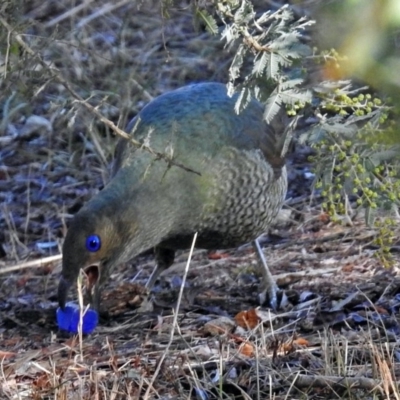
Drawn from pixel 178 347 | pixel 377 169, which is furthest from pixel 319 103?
pixel 178 347

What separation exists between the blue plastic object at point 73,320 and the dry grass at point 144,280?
9 centimetres

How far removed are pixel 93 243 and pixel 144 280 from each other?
167cm

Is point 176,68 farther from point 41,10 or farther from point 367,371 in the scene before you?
point 367,371

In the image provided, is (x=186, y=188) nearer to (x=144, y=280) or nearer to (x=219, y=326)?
(x=219, y=326)

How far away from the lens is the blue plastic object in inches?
180

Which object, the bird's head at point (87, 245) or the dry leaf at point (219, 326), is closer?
the bird's head at point (87, 245)

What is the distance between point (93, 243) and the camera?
429cm

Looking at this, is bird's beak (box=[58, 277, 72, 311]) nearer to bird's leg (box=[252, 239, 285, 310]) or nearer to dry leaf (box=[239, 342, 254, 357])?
dry leaf (box=[239, 342, 254, 357])

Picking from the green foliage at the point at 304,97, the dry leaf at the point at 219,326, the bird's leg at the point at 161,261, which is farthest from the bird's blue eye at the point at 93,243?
the green foliage at the point at 304,97

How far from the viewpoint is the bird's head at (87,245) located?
4.25 meters

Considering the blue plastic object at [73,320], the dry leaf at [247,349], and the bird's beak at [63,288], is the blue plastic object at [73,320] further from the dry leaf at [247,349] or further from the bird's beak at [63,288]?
→ the dry leaf at [247,349]

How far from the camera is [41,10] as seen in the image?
10539 millimetres

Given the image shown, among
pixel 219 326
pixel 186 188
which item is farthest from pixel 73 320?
pixel 186 188

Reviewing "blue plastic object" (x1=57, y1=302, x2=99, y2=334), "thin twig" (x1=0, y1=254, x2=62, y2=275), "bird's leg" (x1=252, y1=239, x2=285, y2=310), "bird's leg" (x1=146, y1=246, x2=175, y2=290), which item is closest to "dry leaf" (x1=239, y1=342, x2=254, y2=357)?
"blue plastic object" (x1=57, y1=302, x2=99, y2=334)
